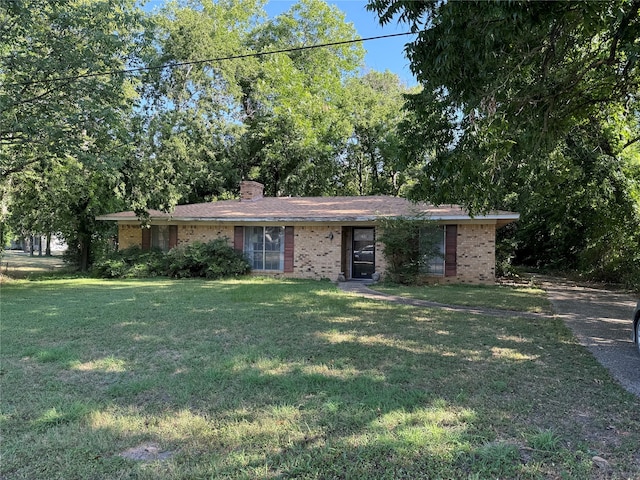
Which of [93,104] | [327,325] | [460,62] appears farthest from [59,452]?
[93,104]

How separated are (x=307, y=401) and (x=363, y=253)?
1216 centimetres

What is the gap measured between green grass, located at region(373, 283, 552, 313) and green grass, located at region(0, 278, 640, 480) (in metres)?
2.37

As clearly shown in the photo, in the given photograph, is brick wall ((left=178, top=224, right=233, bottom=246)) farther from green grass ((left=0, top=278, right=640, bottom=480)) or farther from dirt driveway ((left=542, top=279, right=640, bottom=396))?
dirt driveway ((left=542, top=279, right=640, bottom=396))

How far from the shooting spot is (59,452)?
3033 millimetres

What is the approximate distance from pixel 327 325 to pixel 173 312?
319cm

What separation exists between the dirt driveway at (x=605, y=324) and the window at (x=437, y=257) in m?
3.28

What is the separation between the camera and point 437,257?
14359mm

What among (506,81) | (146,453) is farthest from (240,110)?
(146,453)

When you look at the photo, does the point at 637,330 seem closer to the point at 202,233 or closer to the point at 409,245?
the point at 409,245

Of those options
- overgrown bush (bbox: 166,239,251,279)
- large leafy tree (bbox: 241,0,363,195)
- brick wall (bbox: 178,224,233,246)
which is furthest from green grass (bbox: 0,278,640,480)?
large leafy tree (bbox: 241,0,363,195)

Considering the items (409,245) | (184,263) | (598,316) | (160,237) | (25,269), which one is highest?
(160,237)

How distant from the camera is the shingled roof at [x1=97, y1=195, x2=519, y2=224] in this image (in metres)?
14.2

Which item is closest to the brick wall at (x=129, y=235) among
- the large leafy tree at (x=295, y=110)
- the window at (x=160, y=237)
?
the window at (x=160, y=237)

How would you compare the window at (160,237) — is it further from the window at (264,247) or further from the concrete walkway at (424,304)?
the concrete walkway at (424,304)
